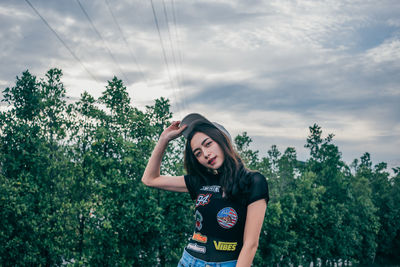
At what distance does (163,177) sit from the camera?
10.9 feet

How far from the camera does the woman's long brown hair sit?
2564mm

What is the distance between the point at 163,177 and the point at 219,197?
0.82m

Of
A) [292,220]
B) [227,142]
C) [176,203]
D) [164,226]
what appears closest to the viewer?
[227,142]

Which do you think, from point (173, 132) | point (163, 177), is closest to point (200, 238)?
point (163, 177)

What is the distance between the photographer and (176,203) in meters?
17.7

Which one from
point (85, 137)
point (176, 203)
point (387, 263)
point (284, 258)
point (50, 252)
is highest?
point (85, 137)

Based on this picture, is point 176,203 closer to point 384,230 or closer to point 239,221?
point 239,221

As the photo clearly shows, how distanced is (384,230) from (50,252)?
42475 millimetres

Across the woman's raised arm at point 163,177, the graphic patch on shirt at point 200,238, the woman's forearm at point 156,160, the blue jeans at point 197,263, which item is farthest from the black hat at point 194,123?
the blue jeans at point 197,263

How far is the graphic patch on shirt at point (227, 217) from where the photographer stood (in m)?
2.56

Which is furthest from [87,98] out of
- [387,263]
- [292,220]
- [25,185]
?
[387,263]

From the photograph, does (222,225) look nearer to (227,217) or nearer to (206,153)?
(227,217)

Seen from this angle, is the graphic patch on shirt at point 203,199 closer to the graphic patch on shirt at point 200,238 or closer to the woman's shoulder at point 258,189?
the graphic patch on shirt at point 200,238

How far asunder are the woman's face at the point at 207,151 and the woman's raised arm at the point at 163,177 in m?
0.32
